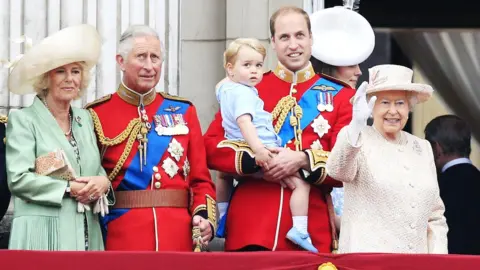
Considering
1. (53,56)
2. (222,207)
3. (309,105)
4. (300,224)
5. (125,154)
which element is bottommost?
(300,224)

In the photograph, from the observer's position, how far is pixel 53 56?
789 cm

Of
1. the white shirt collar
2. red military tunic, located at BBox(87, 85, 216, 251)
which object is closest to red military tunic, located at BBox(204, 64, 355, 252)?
red military tunic, located at BBox(87, 85, 216, 251)

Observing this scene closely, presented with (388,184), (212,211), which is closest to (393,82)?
(388,184)

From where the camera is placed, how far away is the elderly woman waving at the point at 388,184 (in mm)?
7738

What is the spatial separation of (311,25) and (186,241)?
1543 millimetres

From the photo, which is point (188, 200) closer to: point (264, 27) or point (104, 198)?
point (104, 198)

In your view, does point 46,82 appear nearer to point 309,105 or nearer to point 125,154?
point 125,154

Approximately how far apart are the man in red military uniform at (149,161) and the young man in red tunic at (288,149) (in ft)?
0.56

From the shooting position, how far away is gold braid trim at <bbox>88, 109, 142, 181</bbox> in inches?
319

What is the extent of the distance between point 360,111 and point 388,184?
1.66 ft

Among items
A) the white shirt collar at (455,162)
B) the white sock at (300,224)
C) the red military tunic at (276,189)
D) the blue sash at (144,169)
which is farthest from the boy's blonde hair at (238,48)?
the white shirt collar at (455,162)

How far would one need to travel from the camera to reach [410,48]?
12.1 metres

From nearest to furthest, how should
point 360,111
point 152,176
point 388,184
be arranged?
point 360,111 → point 388,184 → point 152,176

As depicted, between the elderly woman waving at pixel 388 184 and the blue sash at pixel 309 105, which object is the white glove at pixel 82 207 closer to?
the blue sash at pixel 309 105
